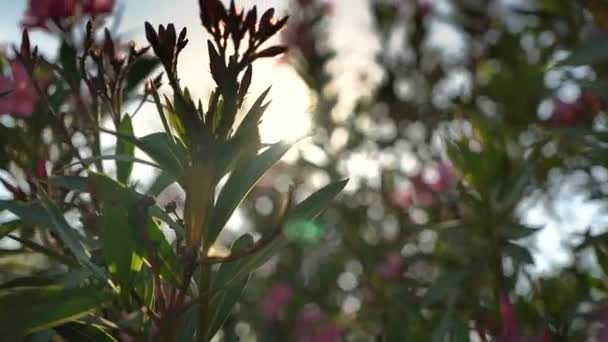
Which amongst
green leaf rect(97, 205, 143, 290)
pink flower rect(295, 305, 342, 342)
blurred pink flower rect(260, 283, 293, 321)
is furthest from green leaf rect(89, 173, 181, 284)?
blurred pink flower rect(260, 283, 293, 321)

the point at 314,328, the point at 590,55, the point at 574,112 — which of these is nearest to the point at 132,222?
the point at 590,55

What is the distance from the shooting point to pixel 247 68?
93 cm

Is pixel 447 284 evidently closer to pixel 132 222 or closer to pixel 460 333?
pixel 460 333

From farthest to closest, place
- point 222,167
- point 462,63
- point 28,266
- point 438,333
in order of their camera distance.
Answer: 1. point 462,63
2. point 28,266
3. point 438,333
4. point 222,167

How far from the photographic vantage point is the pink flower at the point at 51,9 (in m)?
1.32

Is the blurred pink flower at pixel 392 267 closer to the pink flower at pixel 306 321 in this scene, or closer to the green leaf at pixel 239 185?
the pink flower at pixel 306 321

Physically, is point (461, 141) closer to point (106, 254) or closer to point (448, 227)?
point (448, 227)

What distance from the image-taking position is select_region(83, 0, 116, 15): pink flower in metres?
1.35

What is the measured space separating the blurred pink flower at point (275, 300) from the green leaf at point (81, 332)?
66.3 inches

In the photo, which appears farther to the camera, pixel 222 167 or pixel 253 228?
pixel 253 228

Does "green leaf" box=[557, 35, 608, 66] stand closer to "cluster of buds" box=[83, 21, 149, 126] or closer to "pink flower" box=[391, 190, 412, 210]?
"cluster of buds" box=[83, 21, 149, 126]

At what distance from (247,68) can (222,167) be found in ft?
0.38

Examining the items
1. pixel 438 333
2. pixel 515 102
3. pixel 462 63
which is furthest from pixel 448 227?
pixel 462 63

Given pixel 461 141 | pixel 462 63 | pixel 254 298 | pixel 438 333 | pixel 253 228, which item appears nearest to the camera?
pixel 438 333
